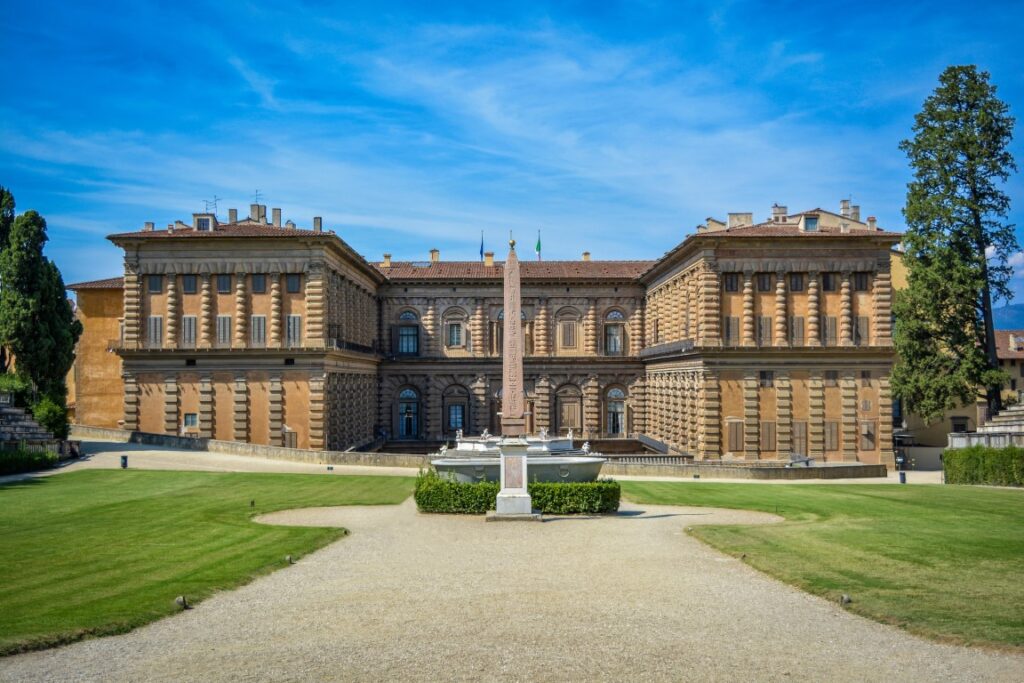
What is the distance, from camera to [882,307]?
4850cm

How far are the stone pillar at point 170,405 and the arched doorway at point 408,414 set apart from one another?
2149 centimetres

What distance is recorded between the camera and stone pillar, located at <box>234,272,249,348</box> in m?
47.9

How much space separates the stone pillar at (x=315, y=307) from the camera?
4753 cm

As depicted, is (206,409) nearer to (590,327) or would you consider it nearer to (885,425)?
(590,327)

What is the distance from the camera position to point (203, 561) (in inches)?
735

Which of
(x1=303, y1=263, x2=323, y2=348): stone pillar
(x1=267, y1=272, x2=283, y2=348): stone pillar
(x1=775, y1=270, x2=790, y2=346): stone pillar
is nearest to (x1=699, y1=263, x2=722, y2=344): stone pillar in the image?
(x1=775, y1=270, x2=790, y2=346): stone pillar

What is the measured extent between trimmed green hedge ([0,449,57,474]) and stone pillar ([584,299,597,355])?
3982cm

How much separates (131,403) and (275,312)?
9.84 meters

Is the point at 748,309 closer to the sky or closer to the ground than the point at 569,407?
closer to the sky

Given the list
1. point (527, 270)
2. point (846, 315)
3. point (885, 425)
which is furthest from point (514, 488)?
point (527, 270)

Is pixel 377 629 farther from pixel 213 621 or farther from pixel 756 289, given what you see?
pixel 756 289

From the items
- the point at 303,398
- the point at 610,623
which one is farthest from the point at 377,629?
the point at 303,398

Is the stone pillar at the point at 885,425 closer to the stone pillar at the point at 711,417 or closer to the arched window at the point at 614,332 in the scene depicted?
the stone pillar at the point at 711,417

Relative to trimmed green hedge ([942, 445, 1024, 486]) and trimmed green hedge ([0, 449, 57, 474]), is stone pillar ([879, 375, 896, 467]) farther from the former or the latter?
trimmed green hedge ([0, 449, 57, 474])
